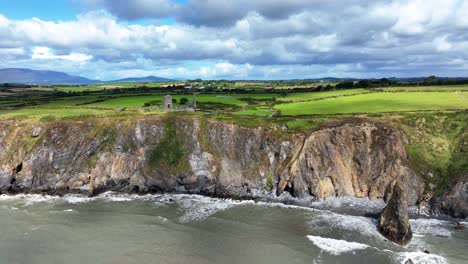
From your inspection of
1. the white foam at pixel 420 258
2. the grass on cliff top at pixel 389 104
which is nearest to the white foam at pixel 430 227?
the white foam at pixel 420 258

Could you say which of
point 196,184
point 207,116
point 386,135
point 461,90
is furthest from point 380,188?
point 461,90

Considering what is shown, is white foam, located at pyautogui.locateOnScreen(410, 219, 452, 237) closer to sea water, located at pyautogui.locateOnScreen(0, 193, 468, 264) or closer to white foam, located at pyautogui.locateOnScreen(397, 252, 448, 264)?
sea water, located at pyautogui.locateOnScreen(0, 193, 468, 264)

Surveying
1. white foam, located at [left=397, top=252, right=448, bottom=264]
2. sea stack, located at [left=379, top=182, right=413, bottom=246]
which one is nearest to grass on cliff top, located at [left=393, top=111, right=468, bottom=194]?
sea stack, located at [left=379, top=182, right=413, bottom=246]

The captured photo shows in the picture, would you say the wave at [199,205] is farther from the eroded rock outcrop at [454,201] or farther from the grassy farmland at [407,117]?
the eroded rock outcrop at [454,201]

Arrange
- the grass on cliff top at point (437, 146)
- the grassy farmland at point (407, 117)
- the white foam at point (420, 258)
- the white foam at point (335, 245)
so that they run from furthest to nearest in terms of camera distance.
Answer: the grassy farmland at point (407, 117) → the grass on cliff top at point (437, 146) → the white foam at point (335, 245) → the white foam at point (420, 258)

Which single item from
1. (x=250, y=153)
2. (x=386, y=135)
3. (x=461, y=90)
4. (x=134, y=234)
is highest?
(x=461, y=90)

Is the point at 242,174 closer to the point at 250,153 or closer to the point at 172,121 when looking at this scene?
the point at 250,153

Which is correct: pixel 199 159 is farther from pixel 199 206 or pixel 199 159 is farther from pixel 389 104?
pixel 389 104
